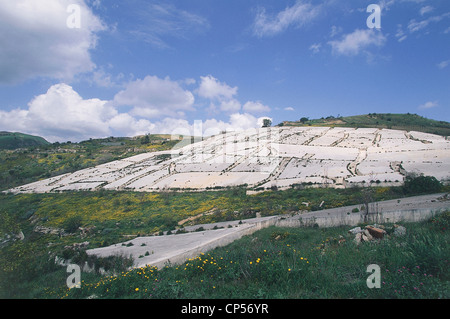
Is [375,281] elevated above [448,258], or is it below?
below

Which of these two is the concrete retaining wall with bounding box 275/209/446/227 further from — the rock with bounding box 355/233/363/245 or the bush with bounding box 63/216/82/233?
the bush with bounding box 63/216/82/233

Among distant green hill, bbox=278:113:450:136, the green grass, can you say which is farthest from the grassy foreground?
distant green hill, bbox=278:113:450:136

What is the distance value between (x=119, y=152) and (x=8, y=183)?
33.5m

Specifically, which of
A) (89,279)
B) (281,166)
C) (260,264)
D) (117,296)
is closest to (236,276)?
(260,264)

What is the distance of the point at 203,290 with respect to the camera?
5355 mm

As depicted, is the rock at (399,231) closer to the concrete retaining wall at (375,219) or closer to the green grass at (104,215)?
the green grass at (104,215)

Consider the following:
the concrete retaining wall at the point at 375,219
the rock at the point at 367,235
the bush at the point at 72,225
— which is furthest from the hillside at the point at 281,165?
the rock at the point at 367,235

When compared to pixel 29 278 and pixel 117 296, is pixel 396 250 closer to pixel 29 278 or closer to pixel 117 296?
pixel 117 296

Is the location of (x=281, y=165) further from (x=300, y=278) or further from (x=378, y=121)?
(x=378, y=121)

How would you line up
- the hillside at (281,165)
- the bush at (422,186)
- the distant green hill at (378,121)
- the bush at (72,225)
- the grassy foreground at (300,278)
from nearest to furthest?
the grassy foreground at (300,278) → the bush at (422,186) → the bush at (72,225) → the hillside at (281,165) → the distant green hill at (378,121)

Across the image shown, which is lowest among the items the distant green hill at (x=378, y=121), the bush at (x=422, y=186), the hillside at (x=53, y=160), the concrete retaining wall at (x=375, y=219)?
the concrete retaining wall at (x=375, y=219)

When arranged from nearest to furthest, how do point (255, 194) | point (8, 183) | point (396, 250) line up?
1. point (396, 250)
2. point (255, 194)
3. point (8, 183)

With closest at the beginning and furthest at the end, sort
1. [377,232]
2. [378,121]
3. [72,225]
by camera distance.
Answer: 1. [377,232]
2. [72,225]
3. [378,121]

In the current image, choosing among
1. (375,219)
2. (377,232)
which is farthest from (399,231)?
(375,219)
